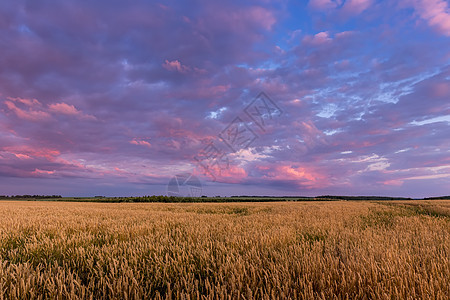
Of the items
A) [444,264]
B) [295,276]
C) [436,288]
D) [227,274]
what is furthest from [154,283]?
[444,264]

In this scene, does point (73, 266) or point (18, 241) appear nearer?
point (73, 266)

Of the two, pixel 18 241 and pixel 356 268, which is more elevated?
pixel 356 268

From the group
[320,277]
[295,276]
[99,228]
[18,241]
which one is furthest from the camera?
[99,228]

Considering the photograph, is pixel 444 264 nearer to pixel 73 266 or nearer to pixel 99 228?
pixel 73 266

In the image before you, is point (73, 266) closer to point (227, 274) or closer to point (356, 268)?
point (227, 274)

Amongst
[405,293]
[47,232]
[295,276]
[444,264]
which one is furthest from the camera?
[47,232]

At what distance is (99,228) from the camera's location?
7.21m

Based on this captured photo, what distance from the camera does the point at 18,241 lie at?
573cm

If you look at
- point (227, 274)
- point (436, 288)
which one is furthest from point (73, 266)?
point (436, 288)

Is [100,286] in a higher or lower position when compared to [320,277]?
lower

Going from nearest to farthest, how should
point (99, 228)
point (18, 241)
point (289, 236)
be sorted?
1. point (289, 236)
2. point (18, 241)
3. point (99, 228)

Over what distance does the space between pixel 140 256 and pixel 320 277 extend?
2.64 metres

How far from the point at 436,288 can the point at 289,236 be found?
2.85m

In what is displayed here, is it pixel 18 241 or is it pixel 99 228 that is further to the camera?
pixel 99 228
